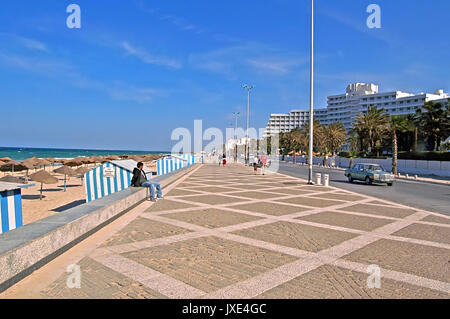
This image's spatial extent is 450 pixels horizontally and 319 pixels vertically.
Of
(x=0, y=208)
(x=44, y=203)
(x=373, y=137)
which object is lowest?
(x=44, y=203)

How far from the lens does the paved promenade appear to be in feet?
12.7

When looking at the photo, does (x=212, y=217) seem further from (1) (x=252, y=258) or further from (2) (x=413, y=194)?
(2) (x=413, y=194)

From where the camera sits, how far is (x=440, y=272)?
4633 mm

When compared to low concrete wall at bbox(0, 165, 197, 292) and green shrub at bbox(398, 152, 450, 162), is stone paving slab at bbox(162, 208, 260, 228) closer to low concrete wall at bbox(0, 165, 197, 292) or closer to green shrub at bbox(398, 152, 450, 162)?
low concrete wall at bbox(0, 165, 197, 292)

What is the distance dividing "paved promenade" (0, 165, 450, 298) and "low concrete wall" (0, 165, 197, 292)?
0.49ft

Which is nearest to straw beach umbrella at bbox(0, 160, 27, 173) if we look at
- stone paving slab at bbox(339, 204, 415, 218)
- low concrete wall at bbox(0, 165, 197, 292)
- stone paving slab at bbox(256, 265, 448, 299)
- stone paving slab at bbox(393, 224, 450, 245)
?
low concrete wall at bbox(0, 165, 197, 292)

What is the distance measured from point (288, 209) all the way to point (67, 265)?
693cm

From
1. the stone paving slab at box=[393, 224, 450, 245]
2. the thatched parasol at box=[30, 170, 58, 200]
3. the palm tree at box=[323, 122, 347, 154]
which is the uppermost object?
the palm tree at box=[323, 122, 347, 154]

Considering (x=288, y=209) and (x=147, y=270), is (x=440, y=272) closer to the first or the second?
(x=147, y=270)

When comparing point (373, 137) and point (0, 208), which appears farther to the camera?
point (373, 137)

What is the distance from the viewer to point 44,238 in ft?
15.1
